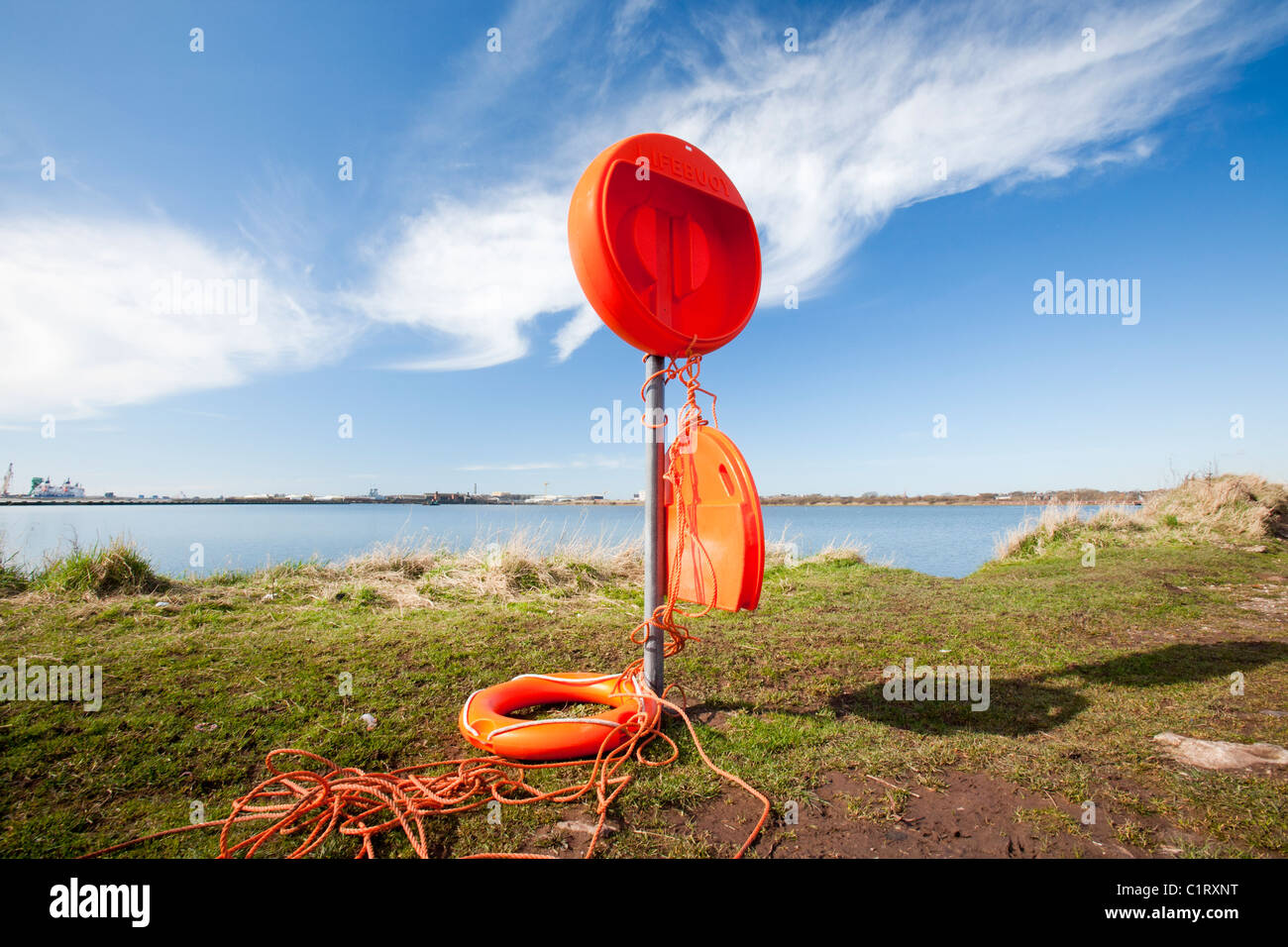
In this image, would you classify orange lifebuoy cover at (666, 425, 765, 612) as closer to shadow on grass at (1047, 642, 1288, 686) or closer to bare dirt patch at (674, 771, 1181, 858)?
bare dirt patch at (674, 771, 1181, 858)

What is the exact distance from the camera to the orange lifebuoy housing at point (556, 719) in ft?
9.04

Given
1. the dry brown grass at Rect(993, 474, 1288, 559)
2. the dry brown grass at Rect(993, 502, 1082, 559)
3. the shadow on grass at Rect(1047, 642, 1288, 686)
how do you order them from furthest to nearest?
the dry brown grass at Rect(993, 502, 1082, 559)
the dry brown grass at Rect(993, 474, 1288, 559)
the shadow on grass at Rect(1047, 642, 1288, 686)

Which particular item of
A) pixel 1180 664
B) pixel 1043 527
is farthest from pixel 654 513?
pixel 1043 527

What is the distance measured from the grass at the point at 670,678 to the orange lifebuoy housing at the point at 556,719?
0.22m

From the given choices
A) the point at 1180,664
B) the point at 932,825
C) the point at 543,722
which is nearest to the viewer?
the point at 932,825

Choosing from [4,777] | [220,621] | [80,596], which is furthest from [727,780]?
[80,596]

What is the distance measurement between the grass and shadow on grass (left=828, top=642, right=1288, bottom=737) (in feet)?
0.08

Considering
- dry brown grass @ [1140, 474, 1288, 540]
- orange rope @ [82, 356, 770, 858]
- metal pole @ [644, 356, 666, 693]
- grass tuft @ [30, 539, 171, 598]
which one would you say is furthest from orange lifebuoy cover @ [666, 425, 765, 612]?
dry brown grass @ [1140, 474, 1288, 540]

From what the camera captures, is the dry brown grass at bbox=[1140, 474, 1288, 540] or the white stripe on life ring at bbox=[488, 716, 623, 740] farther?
the dry brown grass at bbox=[1140, 474, 1288, 540]

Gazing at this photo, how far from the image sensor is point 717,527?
121 inches

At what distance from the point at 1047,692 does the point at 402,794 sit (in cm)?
403

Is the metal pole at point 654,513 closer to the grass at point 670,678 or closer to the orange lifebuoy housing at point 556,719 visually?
the orange lifebuoy housing at point 556,719

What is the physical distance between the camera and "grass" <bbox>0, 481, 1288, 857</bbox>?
2264mm

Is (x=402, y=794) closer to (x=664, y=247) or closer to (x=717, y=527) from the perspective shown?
(x=717, y=527)
